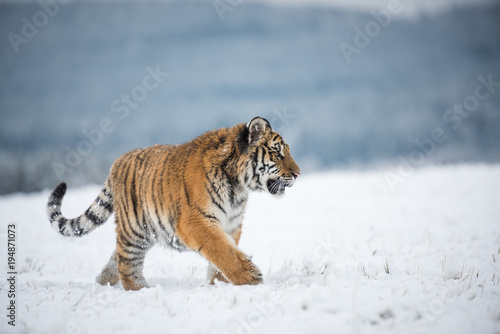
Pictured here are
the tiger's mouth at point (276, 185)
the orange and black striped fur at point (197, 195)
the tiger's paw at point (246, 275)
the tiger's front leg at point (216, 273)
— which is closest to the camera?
the tiger's paw at point (246, 275)

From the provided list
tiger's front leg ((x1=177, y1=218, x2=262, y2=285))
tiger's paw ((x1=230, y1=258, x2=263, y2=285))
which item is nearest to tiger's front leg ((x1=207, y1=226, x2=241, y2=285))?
tiger's front leg ((x1=177, y1=218, x2=262, y2=285))

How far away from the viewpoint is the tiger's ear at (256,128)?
17.9 ft

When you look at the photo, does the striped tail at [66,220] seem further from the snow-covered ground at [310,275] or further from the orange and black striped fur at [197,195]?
the snow-covered ground at [310,275]

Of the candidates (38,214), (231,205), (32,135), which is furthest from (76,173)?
(231,205)

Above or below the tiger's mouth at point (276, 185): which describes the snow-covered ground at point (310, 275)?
below

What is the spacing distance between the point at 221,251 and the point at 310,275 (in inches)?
53.2

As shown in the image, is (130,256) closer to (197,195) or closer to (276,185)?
(197,195)

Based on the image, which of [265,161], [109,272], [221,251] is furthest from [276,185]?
[109,272]

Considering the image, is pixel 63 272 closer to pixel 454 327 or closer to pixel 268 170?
pixel 268 170

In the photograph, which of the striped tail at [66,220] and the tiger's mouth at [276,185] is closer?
the tiger's mouth at [276,185]

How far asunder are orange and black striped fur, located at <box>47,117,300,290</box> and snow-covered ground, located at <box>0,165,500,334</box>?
56 cm

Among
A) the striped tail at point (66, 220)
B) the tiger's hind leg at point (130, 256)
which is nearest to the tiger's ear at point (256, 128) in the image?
the tiger's hind leg at point (130, 256)

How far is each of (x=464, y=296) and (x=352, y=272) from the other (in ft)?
5.02

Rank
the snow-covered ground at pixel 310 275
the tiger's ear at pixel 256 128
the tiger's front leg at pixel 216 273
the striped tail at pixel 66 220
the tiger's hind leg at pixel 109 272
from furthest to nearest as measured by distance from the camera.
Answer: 1. the tiger's hind leg at pixel 109 272
2. the striped tail at pixel 66 220
3. the tiger's front leg at pixel 216 273
4. the tiger's ear at pixel 256 128
5. the snow-covered ground at pixel 310 275
